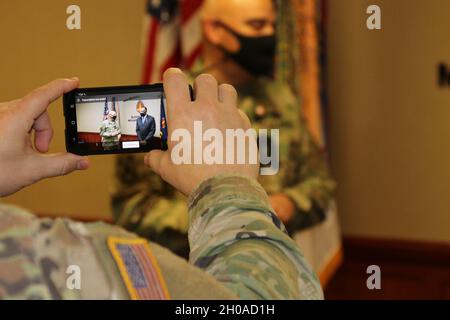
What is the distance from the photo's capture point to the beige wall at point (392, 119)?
8.48 feet

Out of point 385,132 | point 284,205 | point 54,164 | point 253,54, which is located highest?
point 253,54

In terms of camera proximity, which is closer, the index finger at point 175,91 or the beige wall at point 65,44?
the index finger at point 175,91

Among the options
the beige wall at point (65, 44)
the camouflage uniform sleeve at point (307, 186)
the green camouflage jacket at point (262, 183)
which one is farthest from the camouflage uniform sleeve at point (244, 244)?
the camouflage uniform sleeve at point (307, 186)

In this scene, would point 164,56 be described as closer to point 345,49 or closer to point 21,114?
point 345,49

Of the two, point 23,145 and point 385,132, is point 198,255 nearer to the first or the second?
point 23,145

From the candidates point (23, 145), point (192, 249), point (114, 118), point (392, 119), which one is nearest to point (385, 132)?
point (392, 119)

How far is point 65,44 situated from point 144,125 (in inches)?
47.7

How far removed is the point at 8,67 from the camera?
207 cm

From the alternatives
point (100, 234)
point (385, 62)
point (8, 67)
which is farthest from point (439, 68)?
point (100, 234)

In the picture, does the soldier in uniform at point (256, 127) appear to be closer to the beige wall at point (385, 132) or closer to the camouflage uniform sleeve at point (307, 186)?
the camouflage uniform sleeve at point (307, 186)

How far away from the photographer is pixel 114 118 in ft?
2.25

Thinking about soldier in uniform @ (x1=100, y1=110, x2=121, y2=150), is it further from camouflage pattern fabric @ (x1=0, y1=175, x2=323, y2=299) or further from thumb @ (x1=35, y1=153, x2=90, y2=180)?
camouflage pattern fabric @ (x1=0, y1=175, x2=323, y2=299)

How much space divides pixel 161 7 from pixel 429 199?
1.42 m

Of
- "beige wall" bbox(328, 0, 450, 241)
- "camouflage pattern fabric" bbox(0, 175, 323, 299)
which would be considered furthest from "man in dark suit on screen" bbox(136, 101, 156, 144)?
"beige wall" bbox(328, 0, 450, 241)
